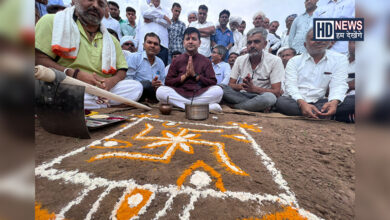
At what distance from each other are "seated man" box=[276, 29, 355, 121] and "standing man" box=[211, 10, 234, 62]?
7.93 ft

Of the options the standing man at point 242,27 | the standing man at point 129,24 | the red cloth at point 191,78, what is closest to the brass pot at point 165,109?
the red cloth at point 191,78

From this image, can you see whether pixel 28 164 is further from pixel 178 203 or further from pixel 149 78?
pixel 149 78

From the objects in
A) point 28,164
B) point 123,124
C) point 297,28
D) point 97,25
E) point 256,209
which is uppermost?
point 297,28

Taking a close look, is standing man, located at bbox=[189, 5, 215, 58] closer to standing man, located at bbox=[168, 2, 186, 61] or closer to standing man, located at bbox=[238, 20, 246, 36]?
standing man, located at bbox=[168, 2, 186, 61]

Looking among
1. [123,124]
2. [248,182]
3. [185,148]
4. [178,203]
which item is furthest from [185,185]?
[123,124]

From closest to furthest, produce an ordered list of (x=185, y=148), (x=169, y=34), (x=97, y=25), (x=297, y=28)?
(x=185, y=148), (x=97, y=25), (x=297, y=28), (x=169, y=34)

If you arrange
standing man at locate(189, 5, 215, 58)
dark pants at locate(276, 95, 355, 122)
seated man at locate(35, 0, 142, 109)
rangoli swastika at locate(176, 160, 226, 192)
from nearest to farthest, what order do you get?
rangoli swastika at locate(176, 160, 226, 192), seated man at locate(35, 0, 142, 109), dark pants at locate(276, 95, 355, 122), standing man at locate(189, 5, 215, 58)

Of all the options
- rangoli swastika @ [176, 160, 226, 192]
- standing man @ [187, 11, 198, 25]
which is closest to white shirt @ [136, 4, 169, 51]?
standing man @ [187, 11, 198, 25]

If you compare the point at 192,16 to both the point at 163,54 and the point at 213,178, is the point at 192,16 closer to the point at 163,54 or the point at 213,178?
the point at 163,54

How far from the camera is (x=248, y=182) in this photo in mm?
824

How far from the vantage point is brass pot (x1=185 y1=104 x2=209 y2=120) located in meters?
2.10

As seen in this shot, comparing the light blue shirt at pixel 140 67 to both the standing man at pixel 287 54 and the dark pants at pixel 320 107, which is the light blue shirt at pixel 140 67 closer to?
the dark pants at pixel 320 107

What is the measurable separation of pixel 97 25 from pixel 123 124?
1618 millimetres

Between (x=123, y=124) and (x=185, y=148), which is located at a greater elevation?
(x=123, y=124)
